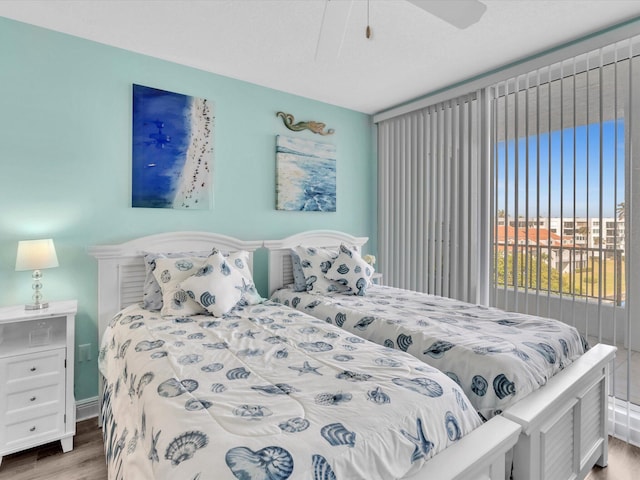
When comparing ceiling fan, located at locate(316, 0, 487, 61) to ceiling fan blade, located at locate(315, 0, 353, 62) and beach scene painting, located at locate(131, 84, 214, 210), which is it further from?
beach scene painting, located at locate(131, 84, 214, 210)

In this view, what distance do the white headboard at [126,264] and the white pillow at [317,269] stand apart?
825 mm

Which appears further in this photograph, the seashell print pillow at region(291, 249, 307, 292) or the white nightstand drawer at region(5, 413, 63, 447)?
the seashell print pillow at region(291, 249, 307, 292)

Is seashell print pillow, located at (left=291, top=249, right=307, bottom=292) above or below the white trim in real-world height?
below

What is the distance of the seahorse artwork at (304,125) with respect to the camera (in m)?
3.38

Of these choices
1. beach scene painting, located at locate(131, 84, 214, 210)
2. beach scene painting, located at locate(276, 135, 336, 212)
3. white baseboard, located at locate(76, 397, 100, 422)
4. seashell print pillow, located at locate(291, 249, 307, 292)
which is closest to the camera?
white baseboard, located at locate(76, 397, 100, 422)

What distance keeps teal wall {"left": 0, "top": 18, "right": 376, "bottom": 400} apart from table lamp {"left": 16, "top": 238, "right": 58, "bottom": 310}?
0.83ft

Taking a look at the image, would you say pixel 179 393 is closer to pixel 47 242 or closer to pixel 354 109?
pixel 47 242

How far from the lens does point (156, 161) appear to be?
2705mm

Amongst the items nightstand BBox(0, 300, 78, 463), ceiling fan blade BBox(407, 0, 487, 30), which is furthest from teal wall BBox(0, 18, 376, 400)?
ceiling fan blade BBox(407, 0, 487, 30)

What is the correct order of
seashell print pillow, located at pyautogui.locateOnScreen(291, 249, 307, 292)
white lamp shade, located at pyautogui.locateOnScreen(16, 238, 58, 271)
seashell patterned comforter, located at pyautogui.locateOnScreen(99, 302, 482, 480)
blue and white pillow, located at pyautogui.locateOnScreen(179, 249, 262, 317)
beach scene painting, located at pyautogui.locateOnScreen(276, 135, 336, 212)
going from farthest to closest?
beach scene painting, located at pyautogui.locateOnScreen(276, 135, 336, 212) < seashell print pillow, located at pyautogui.locateOnScreen(291, 249, 307, 292) < blue and white pillow, located at pyautogui.locateOnScreen(179, 249, 262, 317) < white lamp shade, located at pyautogui.locateOnScreen(16, 238, 58, 271) < seashell patterned comforter, located at pyautogui.locateOnScreen(99, 302, 482, 480)

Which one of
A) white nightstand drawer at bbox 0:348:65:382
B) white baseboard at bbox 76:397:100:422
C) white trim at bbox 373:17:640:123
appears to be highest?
white trim at bbox 373:17:640:123

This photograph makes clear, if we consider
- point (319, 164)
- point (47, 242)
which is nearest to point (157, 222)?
point (47, 242)

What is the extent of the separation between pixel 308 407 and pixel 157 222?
2.17 metres

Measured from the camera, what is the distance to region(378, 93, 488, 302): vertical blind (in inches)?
126
